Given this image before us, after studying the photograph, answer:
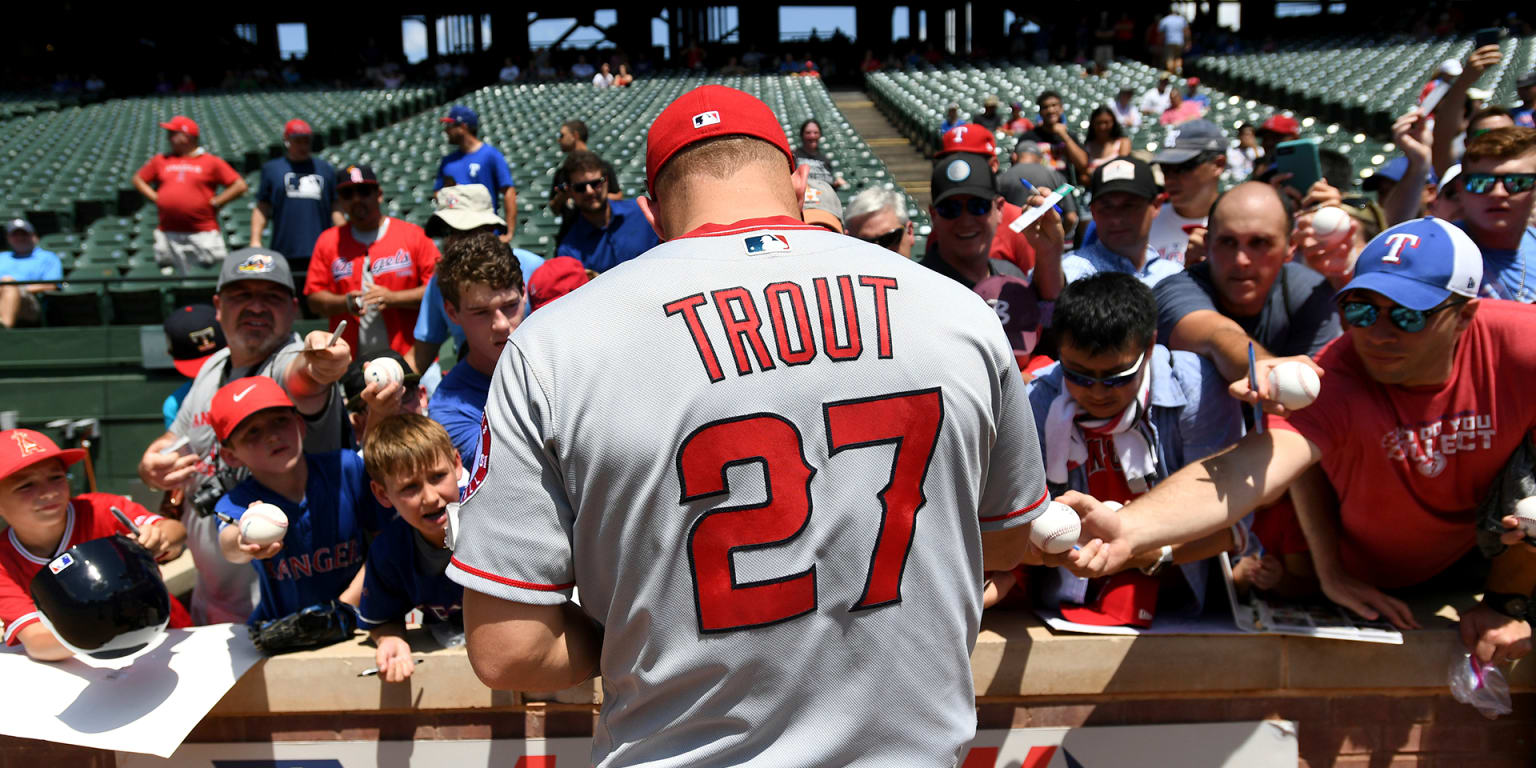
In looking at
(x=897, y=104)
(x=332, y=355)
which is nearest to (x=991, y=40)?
(x=897, y=104)

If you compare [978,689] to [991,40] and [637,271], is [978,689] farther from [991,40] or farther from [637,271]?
[991,40]

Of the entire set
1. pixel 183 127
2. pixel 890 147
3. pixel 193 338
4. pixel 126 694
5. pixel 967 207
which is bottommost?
pixel 126 694

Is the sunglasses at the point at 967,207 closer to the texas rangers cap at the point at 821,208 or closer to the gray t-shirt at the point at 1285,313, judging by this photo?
the texas rangers cap at the point at 821,208

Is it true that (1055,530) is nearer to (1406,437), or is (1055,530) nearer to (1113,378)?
(1113,378)

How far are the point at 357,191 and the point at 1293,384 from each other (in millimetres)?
4493

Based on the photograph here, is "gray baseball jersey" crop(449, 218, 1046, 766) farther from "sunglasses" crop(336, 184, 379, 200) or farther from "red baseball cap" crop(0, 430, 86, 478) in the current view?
"sunglasses" crop(336, 184, 379, 200)

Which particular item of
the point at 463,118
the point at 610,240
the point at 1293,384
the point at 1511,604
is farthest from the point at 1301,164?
the point at 463,118

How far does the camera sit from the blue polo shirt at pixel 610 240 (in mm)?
4867

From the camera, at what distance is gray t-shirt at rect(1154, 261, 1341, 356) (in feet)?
10.2

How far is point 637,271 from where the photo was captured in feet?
4.73

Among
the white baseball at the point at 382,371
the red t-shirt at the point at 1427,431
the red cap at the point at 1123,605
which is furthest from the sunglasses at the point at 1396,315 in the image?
the white baseball at the point at 382,371

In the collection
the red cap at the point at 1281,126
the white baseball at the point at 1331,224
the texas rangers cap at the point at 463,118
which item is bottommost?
the white baseball at the point at 1331,224

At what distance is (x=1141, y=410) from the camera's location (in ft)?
8.73

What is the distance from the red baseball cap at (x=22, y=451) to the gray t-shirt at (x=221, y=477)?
15.1 inches
